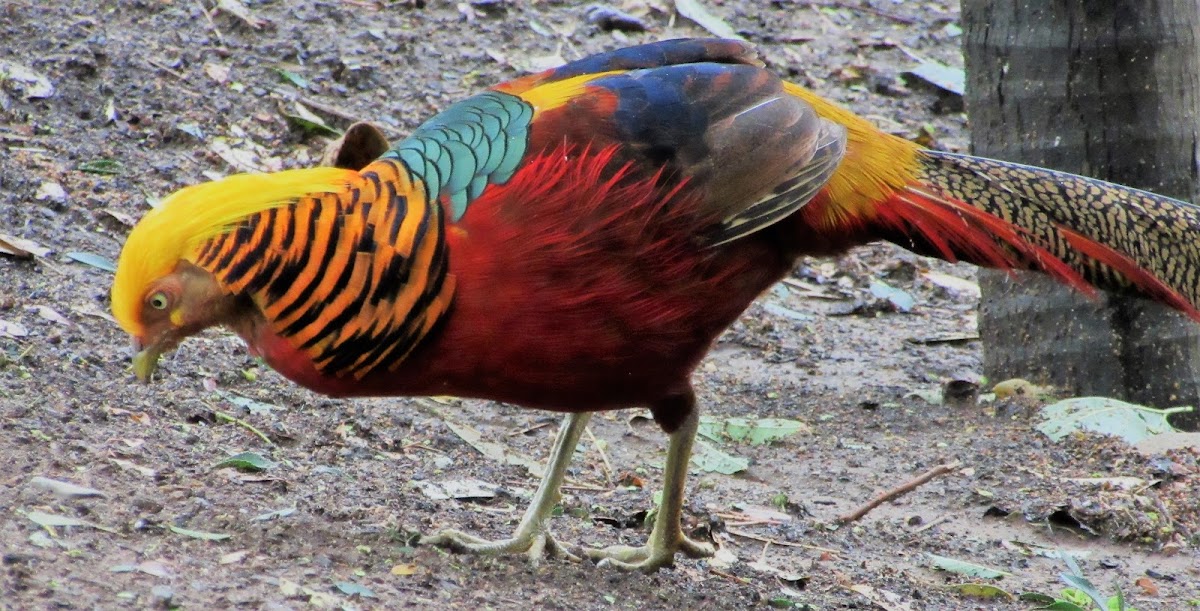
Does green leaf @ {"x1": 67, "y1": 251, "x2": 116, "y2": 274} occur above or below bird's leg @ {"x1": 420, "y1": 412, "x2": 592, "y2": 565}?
above

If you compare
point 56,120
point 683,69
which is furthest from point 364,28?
point 683,69

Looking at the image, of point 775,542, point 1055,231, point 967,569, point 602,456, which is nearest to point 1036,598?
point 967,569

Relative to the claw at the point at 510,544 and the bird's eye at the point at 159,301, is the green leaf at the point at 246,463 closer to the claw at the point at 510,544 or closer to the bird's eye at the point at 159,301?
the claw at the point at 510,544

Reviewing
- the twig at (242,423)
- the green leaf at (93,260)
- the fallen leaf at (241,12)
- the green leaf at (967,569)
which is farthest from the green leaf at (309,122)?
the green leaf at (967,569)

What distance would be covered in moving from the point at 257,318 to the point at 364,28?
4253mm

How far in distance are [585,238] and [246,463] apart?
3.71 ft

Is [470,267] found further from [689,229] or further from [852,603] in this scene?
[852,603]

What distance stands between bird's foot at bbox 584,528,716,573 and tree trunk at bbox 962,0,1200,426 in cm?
197

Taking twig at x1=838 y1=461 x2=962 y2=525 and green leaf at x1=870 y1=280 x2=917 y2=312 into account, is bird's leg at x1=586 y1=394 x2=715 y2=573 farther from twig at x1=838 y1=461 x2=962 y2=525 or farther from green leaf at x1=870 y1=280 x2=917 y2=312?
green leaf at x1=870 y1=280 x2=917 y2=312

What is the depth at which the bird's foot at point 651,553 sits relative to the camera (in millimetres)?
3482

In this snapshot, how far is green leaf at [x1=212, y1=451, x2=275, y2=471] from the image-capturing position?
345 centimetres

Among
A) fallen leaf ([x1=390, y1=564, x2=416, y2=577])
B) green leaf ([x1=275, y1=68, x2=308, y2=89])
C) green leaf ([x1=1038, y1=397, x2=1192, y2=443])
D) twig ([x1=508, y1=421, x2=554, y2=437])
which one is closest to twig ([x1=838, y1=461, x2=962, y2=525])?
green leaf ([x1=1038, y1=397, x2=1192, y2=443])

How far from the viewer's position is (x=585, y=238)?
299cm

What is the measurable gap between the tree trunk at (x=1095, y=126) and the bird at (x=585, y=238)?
1.07 metres
